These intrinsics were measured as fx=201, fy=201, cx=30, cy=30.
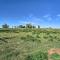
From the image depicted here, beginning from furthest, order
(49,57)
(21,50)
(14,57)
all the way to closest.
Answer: (21,50)
(49,57)
(14,57)

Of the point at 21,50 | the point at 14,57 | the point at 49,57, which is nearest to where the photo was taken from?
the point at 14,57

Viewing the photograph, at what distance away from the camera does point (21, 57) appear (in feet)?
36.8

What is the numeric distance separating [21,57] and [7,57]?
0.78 m

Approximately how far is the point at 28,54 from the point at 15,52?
0.79 metres

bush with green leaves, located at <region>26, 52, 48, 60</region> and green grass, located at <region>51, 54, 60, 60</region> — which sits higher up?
bush with green leaves, located at <region>26, 52, 48, 60</region>

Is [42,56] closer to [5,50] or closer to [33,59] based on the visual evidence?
[33,59]

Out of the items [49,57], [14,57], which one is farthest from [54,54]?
[14,57]

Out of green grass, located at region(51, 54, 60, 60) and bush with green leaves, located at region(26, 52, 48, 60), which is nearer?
bush with green leaves, located at region(26, 52, 48, 60)

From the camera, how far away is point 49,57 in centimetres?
1188

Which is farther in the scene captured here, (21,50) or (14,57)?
(21,50)

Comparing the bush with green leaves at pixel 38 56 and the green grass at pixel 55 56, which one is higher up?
the bush with green leaves at pixel 38 56

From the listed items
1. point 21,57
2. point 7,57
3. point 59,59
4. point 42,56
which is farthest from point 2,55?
point 59,59

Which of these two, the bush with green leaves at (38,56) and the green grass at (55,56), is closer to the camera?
the bush with green leaves at (38,56)

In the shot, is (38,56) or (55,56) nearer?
(38,56)
